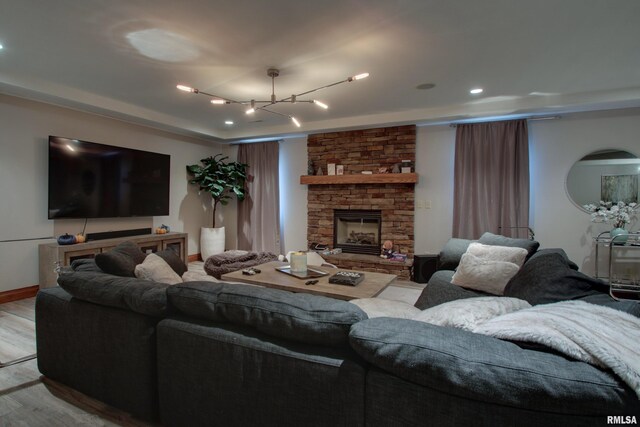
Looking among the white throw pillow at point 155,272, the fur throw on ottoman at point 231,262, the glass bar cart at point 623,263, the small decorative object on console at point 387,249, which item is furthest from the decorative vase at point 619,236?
the white throw pillow at point 155,272

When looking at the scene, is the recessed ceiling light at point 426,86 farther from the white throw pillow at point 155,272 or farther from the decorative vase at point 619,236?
the white throw pillow at point 155,272

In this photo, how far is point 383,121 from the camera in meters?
4.75

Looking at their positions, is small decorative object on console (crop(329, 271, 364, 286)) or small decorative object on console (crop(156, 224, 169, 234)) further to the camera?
small decorative object on console (crop(156, 224, 169, 234))

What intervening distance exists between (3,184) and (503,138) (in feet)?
19.9

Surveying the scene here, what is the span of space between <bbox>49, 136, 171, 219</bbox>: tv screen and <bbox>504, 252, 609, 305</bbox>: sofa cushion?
4.82 m

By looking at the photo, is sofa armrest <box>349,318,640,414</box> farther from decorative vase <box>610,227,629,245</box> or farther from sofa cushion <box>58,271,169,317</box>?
decorative vase <box>610,227,629,245</box>

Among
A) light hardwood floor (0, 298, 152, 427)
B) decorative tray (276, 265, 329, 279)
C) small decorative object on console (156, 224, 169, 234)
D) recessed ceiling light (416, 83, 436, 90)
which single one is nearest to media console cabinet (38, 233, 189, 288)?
small decorative object on console (156, 224, 169, 234)

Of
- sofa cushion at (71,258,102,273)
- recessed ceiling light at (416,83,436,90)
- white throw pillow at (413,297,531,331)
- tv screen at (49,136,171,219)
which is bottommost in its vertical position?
white throw pillow at (413,297,531,331)

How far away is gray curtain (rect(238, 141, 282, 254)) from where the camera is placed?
19.6ft

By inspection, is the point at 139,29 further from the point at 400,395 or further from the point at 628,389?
the point at 628,389

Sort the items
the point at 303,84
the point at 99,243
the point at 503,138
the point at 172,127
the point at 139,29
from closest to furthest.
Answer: the point at 139,29
the point at 303,84
the point at 99,243
the point at 503,138
the point at 172,127

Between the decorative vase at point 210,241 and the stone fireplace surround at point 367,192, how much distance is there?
171 centimetres

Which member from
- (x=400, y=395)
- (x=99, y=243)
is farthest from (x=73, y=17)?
(x=400, y=395)

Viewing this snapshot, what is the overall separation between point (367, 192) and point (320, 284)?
281cm
